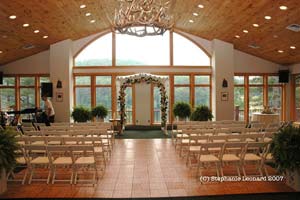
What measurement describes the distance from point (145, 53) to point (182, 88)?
2561 millimetres

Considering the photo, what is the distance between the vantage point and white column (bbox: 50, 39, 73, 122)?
15.4 m

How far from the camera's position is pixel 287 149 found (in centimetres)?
532

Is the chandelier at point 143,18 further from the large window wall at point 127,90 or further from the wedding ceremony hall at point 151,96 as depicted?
the large window wall at point 127,90

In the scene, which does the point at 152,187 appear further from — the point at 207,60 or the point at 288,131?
the point at 207,60

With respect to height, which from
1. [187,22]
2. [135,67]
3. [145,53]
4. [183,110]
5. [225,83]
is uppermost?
[187,22]

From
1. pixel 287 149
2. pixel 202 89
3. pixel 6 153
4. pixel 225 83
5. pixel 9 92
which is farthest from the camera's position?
pixel 202 89

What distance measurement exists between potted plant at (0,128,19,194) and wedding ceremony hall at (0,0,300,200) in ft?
0.06

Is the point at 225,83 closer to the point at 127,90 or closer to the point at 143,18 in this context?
the point at 127,90

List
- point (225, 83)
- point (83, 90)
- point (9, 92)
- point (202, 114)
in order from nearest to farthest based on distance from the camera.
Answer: point (202, 114) → point (225, 83) → point (9, 92) → point (83, 90)

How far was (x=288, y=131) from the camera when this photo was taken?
546cm

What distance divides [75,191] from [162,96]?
30.3 ft

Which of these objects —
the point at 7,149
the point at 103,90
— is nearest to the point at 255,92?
the point at 103,90

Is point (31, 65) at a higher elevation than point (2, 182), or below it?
higher

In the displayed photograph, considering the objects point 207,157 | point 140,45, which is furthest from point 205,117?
point 207,157
